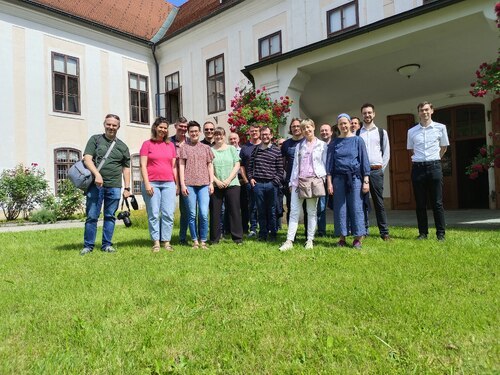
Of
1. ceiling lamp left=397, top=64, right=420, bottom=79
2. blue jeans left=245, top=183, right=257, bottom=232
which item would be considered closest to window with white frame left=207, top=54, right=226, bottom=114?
ceiling lamp left=397, top=64, right=420, bottom=79

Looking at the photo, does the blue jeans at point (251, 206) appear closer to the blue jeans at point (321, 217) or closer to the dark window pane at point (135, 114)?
the blue jeans at point (321, 217)

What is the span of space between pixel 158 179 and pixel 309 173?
202cm

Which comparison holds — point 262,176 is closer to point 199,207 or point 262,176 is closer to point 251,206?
point 251,206

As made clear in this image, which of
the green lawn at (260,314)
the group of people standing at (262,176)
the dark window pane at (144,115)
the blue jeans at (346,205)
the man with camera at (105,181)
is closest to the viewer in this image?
the green lawn at (260,314)

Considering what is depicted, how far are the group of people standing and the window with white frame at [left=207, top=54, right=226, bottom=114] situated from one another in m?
9.89

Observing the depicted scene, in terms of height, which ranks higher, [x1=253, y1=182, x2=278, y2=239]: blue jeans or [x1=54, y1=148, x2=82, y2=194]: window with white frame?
[x1=54, y1=148, x2=82, y2=194]: window with white frame

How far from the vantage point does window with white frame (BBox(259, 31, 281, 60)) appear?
13.4 m

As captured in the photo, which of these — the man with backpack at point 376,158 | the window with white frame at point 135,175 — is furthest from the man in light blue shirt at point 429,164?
the window with white frame at point 135,175

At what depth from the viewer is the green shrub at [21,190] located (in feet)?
43.5

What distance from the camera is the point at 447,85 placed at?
35.7 ft

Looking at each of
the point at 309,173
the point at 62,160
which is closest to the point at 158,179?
the point at 309,173

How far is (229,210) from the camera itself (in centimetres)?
570

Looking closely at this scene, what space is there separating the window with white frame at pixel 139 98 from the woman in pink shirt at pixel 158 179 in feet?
41.8

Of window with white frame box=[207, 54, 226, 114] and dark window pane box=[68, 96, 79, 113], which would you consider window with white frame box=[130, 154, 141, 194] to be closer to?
dark window pane box=[68, 96, 79, 113]
